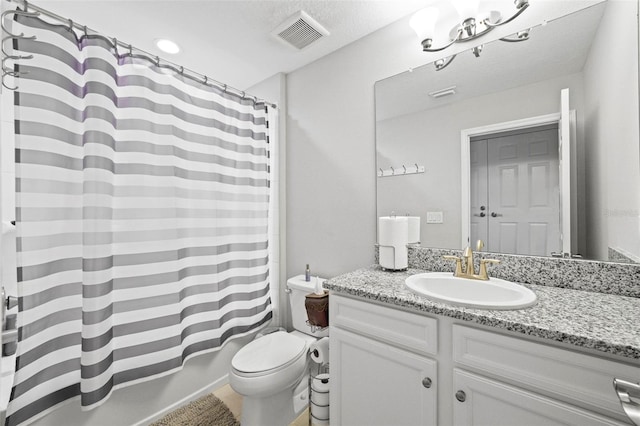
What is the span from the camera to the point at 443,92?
1496mm

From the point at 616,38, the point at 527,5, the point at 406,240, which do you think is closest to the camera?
the point at 616,38

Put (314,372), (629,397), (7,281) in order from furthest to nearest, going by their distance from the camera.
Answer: (314,372), (7,281), (629,397)

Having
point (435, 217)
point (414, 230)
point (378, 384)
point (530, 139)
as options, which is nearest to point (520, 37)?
point (530, 139)

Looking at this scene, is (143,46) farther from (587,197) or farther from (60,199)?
(587,197)

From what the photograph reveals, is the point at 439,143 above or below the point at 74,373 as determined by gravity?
above

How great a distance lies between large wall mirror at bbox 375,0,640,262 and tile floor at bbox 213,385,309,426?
1.25 metres

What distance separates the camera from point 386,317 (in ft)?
3.61

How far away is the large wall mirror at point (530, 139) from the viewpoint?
107 centimetres

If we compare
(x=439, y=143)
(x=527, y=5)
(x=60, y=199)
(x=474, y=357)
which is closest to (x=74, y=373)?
(x=60, y=199)

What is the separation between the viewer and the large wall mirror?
3.50ft

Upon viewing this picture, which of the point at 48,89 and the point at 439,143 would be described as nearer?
the point at 48,89

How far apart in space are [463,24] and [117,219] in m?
2.01

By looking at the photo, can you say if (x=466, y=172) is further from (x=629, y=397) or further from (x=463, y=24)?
(x=629, y=397)

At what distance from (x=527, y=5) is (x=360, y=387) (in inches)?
71.5
